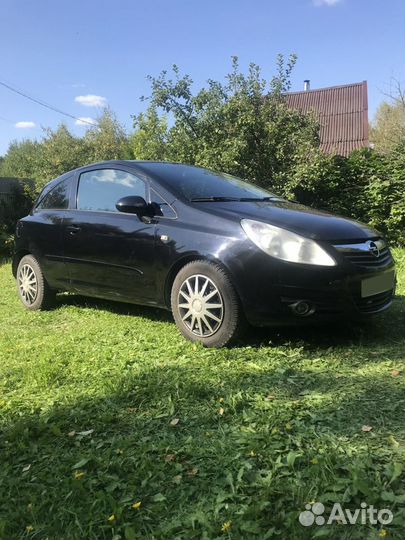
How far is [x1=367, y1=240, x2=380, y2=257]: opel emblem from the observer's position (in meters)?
3.84

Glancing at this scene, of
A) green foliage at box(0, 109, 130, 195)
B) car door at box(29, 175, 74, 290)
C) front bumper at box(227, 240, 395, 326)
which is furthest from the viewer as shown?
green foliage at box(0, 109, 130, 195)

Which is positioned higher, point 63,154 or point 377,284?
point 63,154

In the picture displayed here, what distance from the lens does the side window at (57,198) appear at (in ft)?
18.0

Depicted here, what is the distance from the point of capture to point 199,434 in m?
2.64

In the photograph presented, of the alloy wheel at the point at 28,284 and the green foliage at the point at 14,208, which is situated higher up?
the green foliage at the point at 14,208

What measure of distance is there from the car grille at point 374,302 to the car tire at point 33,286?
343 cm

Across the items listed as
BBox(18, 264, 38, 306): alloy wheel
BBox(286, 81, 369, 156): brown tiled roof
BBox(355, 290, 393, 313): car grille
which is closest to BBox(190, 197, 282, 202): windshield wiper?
BBox(355, 290, 393, 313): car grille

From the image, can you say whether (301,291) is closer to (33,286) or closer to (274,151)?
(33,286)

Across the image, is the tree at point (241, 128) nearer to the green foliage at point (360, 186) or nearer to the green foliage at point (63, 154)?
the green foliage at point (360, 186)

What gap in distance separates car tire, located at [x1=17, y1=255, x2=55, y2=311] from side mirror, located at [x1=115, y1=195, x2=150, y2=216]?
176 cm

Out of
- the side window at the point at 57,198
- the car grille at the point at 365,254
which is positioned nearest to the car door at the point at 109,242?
the side window at the point at 57,198

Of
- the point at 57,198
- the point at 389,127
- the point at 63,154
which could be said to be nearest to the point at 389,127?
the point at 389,127

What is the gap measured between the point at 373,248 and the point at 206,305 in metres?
1.32

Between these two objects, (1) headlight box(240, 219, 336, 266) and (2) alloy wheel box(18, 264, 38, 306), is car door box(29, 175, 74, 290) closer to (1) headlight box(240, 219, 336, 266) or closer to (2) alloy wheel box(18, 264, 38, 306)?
(2) alloy wheel box(18, 264, 38, 306)
